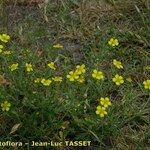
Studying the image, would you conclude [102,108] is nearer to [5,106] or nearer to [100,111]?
[100,111]

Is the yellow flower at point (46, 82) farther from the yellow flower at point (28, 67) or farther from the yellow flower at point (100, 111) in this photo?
the yellow flower at point (100, 111)

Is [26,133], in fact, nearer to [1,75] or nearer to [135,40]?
[1,75]

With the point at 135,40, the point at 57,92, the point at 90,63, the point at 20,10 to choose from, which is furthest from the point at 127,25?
the point at 57,92

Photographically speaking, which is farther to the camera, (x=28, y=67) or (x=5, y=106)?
(x=28, y=67)

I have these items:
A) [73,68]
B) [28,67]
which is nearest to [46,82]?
[28,67]

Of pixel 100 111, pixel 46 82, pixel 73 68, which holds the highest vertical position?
pixel 46 82

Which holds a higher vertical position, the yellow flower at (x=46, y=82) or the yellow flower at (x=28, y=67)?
the yellow flower at (x=28, y=67)

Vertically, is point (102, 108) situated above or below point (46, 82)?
below

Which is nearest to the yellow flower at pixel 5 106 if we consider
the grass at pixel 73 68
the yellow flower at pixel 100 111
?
the grass at pixel 73 68

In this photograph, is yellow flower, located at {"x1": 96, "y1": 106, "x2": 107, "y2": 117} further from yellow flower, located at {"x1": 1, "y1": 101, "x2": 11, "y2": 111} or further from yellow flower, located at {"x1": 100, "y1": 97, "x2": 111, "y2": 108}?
yellow flower, located at {"x1": 1, "y1": 101, "x2": 11, "y2": 111}
